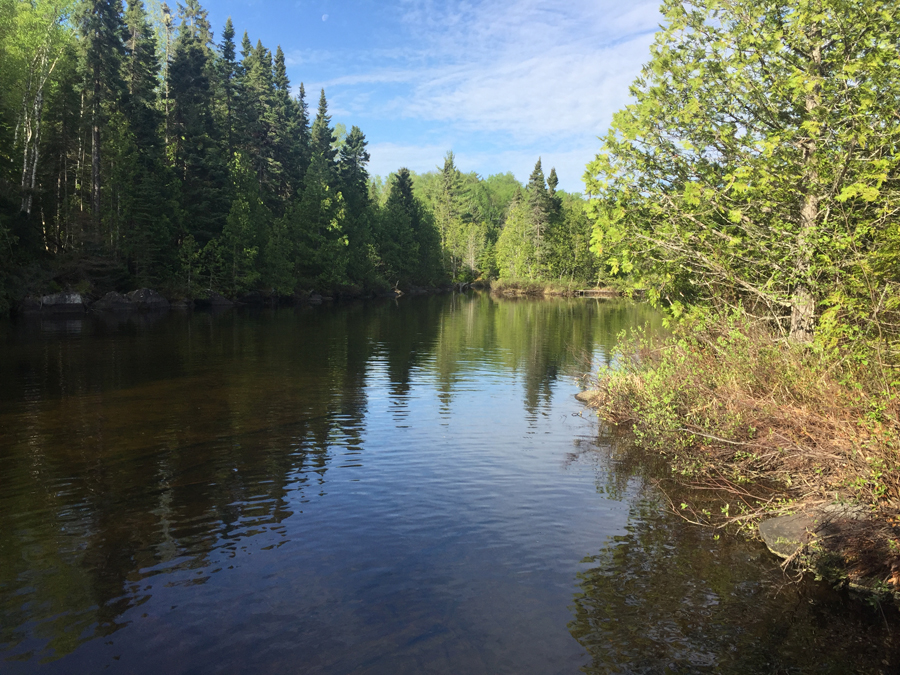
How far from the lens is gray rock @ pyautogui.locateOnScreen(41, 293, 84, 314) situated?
4491cm

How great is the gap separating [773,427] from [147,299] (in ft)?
177

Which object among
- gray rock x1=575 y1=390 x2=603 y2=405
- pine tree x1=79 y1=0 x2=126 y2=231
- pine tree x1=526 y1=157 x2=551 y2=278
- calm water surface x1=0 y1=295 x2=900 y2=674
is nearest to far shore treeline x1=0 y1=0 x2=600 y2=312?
pine tree x1=79 y1=0 x2=126 y2=231

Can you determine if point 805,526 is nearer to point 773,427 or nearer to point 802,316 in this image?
point 773,427

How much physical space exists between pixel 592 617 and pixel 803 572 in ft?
10.7

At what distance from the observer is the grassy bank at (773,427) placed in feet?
26.0

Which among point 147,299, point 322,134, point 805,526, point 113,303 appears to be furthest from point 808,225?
point 322,134

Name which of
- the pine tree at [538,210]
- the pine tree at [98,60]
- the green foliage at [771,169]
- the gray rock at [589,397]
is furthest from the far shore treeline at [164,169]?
the green foliage at [771,169]

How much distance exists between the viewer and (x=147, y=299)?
5312 centimetres

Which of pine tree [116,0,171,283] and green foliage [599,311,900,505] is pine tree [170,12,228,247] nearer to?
pine tree [116,0,171,283]

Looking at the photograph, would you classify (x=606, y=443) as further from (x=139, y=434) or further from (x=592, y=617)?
(x=139, y=434)

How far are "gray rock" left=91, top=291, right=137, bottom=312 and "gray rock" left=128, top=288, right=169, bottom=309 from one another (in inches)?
35.4

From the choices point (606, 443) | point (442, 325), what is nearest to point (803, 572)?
point (606, 443)

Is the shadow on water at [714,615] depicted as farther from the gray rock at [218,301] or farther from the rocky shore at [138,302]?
the gray rock at [218,301]

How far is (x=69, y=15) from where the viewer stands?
44875 mm
